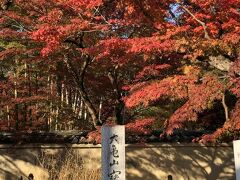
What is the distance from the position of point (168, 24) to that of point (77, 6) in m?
2.26

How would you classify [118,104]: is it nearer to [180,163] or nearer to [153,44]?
[180,163]

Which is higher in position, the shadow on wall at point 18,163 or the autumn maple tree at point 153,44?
the autumn maple tree at point 153,44

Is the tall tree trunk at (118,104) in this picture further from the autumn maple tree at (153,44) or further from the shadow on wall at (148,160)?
the shadow on wall at (148,160)

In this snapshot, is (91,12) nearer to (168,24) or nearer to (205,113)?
(168,24)

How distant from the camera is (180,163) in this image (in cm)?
1267

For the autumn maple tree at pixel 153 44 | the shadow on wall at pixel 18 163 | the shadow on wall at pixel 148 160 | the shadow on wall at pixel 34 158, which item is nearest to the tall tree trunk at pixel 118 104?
the autumn maple tree at pixel 153 44

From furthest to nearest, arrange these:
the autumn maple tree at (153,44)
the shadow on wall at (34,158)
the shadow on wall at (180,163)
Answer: the shadow on wall at (180,163) → the shadow on wall at (34,158) → the autumn maple tree at (153,44)

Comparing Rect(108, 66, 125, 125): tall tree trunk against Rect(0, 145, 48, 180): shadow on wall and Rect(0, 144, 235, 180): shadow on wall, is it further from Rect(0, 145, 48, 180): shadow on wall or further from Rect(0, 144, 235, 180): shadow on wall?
Rect(0, 145, 48, 180): shadow on wall

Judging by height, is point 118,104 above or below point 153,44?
below

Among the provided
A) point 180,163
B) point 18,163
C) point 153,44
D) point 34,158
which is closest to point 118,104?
point 180,163

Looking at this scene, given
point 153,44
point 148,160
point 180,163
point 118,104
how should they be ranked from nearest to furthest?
point 153,44, point 148,160, point 180,163, point 118,104

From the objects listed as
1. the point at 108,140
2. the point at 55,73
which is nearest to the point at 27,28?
the point at 55,73

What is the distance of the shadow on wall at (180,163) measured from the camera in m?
12.5

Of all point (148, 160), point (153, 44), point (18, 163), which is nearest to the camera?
point (153, 44)
